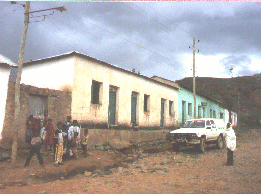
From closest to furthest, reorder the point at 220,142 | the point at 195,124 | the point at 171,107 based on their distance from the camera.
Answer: the point at 195,124
the point at 220,142
the point at 171,107

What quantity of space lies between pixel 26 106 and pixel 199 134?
8.73m

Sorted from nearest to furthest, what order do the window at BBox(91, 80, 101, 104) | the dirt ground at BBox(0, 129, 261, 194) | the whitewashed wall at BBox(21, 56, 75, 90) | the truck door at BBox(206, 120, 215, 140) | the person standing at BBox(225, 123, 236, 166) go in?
the dirt ground at BBox(0, 129, 261, 194)
the person standing at BBox(225, 123, 236, 166)
the whitewashed wall at BBox(21, 56, 75, 90)
the window at BBox(91, 80, 101, 104)
the truck door at BBox(206, 120, 215, 140)

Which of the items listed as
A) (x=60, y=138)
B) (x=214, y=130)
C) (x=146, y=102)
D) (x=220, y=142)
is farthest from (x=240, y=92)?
(x=60, y=138)

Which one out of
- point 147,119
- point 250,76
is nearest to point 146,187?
point 147,119

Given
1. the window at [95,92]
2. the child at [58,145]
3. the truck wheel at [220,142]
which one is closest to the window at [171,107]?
the truck wheel at [220,142]

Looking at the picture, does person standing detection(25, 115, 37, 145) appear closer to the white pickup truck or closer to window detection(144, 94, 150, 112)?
the white pickup truck

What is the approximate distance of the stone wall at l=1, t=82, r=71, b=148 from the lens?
9070 millimetres

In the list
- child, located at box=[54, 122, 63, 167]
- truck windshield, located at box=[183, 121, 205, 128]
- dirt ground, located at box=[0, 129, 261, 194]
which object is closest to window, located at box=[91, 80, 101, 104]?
dirt ground, located at box=[0, 129, 261, 194]

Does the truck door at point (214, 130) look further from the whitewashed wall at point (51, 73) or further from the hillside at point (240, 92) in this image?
the hillside at point (240, 92)

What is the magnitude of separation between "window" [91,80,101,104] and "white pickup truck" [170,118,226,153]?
15.3 ft

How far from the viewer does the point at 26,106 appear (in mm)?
9727

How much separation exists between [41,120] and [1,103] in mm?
1871

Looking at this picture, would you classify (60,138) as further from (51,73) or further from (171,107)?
(171,107)

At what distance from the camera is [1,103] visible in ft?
30.3
